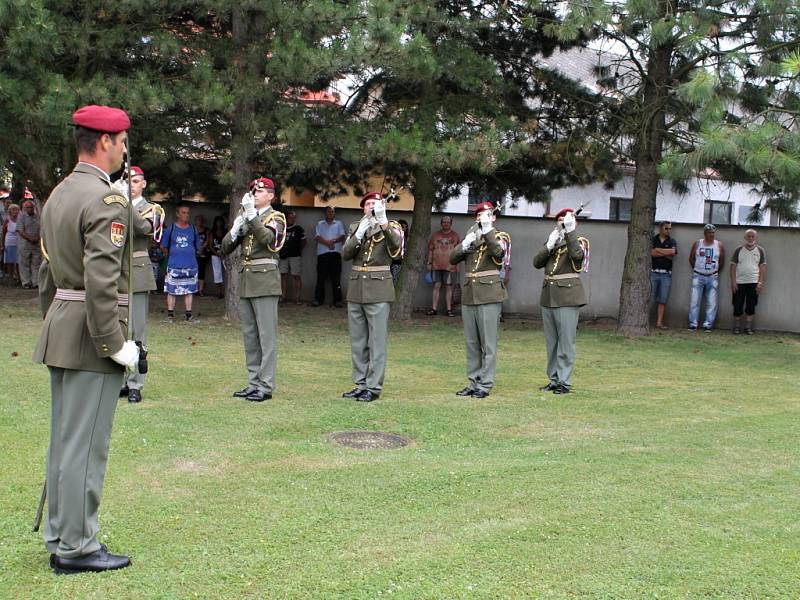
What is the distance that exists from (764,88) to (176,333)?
30.1ft

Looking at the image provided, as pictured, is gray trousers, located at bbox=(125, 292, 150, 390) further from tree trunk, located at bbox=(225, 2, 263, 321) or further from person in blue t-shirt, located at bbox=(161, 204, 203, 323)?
person in blue t-shirt, located at bbox=(161, 204, 203, 323)

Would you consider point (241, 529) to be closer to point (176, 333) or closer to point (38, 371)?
point (38, 371)

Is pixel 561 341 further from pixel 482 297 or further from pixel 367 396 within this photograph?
pixel 367 396

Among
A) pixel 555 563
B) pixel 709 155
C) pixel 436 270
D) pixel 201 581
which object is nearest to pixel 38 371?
pixel 201 581

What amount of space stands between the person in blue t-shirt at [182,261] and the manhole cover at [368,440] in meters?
8.02

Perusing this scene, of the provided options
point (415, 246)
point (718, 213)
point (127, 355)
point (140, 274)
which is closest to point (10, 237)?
point (415, 246)

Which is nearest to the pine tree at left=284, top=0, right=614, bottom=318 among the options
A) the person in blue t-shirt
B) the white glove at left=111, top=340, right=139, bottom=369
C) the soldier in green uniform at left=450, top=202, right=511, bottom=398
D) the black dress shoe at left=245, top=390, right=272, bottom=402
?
the person in blue t-shirt

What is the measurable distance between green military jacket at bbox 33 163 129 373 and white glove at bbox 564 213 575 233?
6.31m

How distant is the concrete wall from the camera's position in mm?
17469

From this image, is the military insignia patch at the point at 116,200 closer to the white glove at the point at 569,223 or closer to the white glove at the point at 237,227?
the white glove at the point at 237,227

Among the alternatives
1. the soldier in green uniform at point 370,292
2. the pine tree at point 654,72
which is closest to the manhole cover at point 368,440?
the soldier in green uniform at point 370,292

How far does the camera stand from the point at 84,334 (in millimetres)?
4539

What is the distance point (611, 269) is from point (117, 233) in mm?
15261

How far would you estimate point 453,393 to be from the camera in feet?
33.2
